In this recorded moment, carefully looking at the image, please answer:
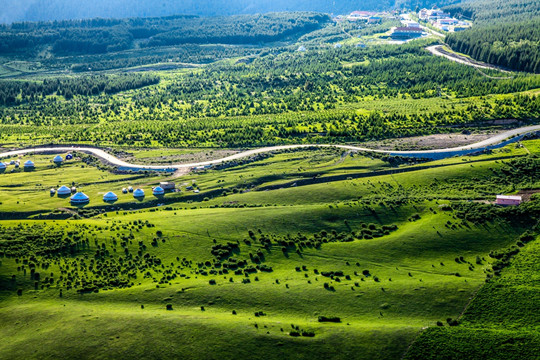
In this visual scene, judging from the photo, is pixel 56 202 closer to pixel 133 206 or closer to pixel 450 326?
pixel 133 206

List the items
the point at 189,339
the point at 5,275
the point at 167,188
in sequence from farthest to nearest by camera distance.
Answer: the point at 167,188 → the point at 5,275 → the point at 189,339

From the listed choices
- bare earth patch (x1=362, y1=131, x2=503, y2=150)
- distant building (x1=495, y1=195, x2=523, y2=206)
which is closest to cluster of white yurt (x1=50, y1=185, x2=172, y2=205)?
bare earth patch (x1=362, y1=131, x2=503, y2=150)

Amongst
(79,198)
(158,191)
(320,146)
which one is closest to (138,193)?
(158,191)

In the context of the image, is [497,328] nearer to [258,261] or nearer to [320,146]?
[258,261]

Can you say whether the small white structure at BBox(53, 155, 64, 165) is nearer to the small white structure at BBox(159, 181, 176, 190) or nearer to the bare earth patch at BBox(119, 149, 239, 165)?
the bare earth patch at BBox(119, 149, 239, 165)

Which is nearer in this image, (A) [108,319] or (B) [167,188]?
(A) [108,319]

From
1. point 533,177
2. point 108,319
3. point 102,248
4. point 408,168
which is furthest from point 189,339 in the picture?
point 533,177
